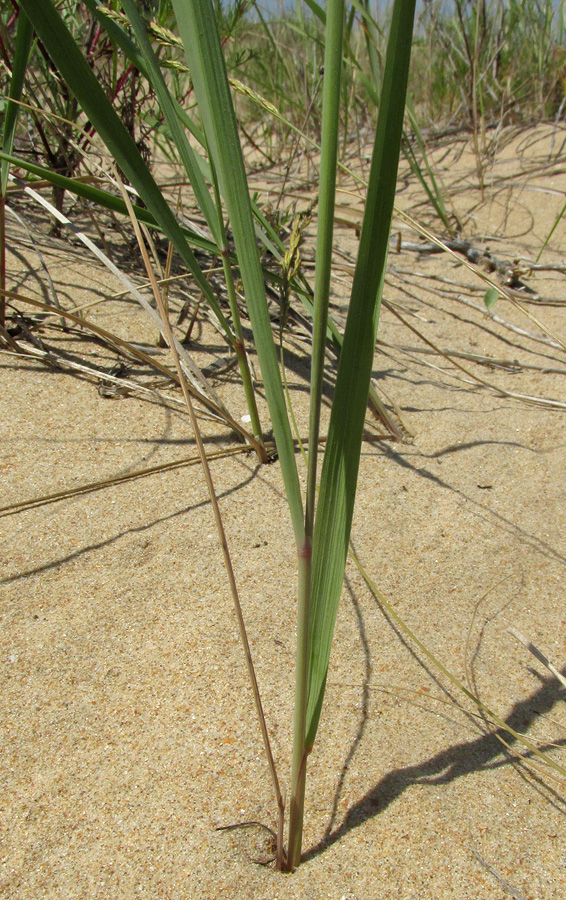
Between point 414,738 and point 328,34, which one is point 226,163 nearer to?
point 328,34

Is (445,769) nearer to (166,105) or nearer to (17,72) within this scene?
(166,105)

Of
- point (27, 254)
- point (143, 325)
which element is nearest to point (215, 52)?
point (143, 325)

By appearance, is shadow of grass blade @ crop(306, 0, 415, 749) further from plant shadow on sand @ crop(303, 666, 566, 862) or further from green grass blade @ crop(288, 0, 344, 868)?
plant shadow on sand @ crop(303, 666, 566, 862)

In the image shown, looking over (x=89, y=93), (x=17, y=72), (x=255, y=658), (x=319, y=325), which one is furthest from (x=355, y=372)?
(x=17, y=72)

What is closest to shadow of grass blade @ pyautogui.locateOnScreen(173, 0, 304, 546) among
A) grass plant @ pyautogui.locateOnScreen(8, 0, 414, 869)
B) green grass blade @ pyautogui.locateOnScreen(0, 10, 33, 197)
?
grass plant @ pyautogui.locateOnScreen(8, 0, 414, 869)

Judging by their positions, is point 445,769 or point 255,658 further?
point 255,658

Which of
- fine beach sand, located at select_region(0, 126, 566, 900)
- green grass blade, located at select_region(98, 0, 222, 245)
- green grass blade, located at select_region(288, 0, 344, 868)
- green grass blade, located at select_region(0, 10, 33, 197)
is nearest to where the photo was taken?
green grass blade, located at select_region(288, 0, 344, 868)
